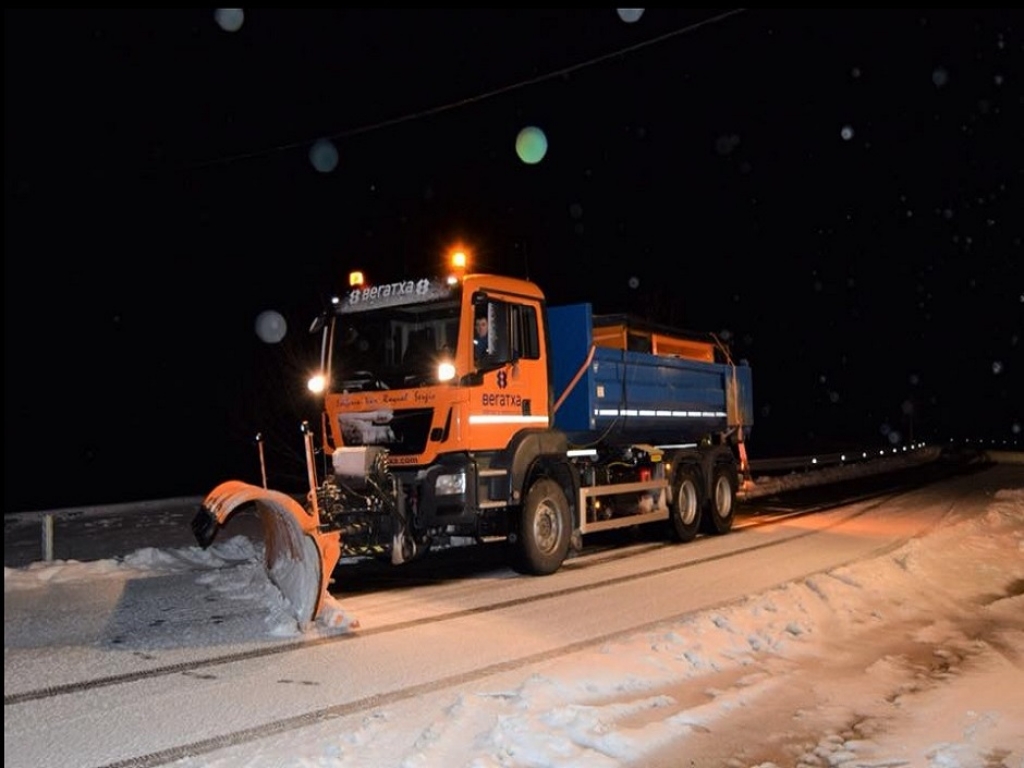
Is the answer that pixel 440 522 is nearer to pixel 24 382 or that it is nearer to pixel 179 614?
pixel 179 614

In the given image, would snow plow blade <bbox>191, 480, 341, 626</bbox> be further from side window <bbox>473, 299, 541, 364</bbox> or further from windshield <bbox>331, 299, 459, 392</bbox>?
side window <bbox>473, 299, 541, 364</bbox>

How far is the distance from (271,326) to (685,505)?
21309 mm

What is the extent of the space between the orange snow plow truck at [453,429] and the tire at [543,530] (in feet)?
0.07

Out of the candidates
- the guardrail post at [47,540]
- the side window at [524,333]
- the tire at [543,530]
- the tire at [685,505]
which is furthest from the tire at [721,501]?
the guardrail post at [47,540]

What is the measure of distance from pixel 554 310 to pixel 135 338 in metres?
49.2

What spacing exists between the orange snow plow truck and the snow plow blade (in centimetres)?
3

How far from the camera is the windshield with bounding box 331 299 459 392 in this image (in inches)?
407

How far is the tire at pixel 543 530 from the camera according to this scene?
10758mm

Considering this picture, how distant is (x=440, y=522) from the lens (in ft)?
33.0

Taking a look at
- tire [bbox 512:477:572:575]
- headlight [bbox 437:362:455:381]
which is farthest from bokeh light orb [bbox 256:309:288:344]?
headlight [bbox 437:362:455:381]

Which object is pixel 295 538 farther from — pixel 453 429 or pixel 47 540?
pixel 47 540

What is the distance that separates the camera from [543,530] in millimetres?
11234

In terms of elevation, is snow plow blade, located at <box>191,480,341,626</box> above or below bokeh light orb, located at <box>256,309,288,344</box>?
below

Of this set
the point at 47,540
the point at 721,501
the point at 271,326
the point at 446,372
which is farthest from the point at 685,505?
the point at 271,326
